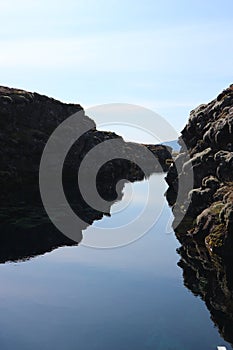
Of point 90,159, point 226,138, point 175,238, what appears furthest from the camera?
point 90,159

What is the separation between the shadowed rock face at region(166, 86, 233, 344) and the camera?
42.2 m

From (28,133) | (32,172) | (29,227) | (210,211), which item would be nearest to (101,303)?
(210,211)

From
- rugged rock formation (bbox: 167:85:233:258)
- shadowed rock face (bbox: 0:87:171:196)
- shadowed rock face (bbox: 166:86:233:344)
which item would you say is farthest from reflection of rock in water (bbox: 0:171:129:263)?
rugged rock formation (bbox: 167:85:233:258)

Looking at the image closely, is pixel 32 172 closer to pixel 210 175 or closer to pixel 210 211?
pixel 210 175

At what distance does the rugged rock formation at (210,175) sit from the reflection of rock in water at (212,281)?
242 centimetres

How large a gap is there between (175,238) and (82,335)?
37.1 meters

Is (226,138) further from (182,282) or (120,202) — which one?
(120,202)

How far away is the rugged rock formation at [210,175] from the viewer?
54.3 meters

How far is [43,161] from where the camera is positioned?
141625 mm

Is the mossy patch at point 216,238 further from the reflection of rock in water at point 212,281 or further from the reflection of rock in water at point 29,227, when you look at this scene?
the reflection of rock in water at point 29,227

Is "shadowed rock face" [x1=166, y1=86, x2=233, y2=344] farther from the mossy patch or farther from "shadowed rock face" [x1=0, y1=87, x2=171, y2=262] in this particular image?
"shadowed rock face" [x1=0, y1=87, x2=171, y2=262]

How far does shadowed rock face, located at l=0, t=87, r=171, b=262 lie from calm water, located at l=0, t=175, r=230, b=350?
7.42 meters

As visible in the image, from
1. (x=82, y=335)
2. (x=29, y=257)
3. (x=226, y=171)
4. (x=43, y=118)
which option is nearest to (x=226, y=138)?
(x=226, y=171)

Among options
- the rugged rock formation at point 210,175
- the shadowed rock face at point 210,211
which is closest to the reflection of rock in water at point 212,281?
the shadowed rock face at point 210,211
